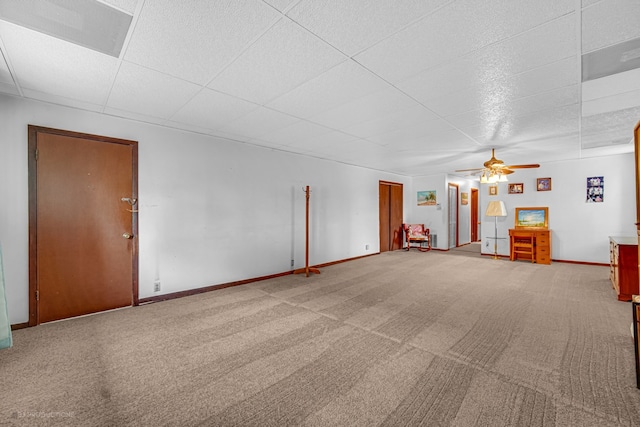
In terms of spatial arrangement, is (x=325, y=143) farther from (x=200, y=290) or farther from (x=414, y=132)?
(x=200, y=290)

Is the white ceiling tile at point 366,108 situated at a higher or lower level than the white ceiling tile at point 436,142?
higher

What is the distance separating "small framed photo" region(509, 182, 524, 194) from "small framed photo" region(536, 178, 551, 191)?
1.12 feet

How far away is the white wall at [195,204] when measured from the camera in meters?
2.97

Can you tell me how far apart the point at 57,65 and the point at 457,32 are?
328 centimetres

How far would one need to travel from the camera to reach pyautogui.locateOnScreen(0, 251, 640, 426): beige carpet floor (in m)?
1.71

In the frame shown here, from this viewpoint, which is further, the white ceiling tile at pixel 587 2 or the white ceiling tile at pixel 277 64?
the white ceiling tile at pixel 277 64

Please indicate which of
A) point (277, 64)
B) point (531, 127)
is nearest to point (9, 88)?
point (277, 64)

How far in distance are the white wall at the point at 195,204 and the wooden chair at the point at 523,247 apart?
490 cm

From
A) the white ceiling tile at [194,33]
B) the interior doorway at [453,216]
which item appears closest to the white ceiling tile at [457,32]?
the white ceiling tile at [194,33]

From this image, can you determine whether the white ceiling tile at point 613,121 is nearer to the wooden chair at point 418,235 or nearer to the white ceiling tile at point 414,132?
the white ceiling tile at point 414,132

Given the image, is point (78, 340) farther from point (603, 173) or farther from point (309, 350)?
point (603, 173)

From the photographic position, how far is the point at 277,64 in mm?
2248

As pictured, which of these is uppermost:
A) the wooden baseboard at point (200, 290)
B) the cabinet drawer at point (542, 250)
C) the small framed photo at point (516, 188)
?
the small framed photo at point (516, 188)

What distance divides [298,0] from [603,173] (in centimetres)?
833
